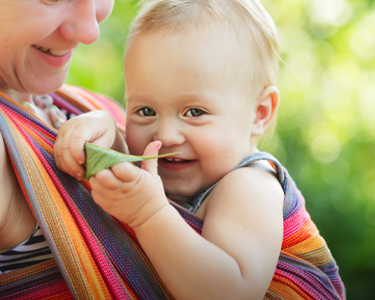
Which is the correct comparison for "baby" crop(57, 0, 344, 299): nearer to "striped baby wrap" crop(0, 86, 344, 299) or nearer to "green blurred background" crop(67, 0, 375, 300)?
"striped baby wrap" crop(0, 86, 344, 299)

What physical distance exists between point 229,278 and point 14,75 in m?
0.78

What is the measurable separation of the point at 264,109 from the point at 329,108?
168cm

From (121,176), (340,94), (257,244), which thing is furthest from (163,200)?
(340,94)

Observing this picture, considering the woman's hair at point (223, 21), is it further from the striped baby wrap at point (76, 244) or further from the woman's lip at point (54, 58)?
the striped baby wrap at point (76, 244)

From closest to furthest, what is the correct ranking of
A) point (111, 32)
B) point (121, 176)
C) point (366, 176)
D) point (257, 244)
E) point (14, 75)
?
1. point (121, 176)
2. point (257, 244)
3. point (14, 75)
4. point (366, 176)
5. point (111, 32)

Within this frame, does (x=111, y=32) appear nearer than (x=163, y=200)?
No

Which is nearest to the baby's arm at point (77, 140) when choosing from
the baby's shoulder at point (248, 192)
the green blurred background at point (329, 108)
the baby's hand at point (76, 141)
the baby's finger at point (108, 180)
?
the baby's hand at point (76, 141)

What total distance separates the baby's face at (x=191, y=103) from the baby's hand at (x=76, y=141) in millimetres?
157

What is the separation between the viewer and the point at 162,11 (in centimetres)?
106

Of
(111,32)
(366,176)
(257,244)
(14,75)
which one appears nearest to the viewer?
(257,244)

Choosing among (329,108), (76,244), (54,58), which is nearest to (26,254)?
(76,244)

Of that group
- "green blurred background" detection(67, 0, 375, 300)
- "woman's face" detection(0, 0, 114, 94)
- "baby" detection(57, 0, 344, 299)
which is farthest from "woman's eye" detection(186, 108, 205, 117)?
"green blurred background" detection(67, 0, 375, 300)

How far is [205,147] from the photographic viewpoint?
0.99 meters

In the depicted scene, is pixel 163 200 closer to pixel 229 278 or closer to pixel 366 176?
pixel 229 278
